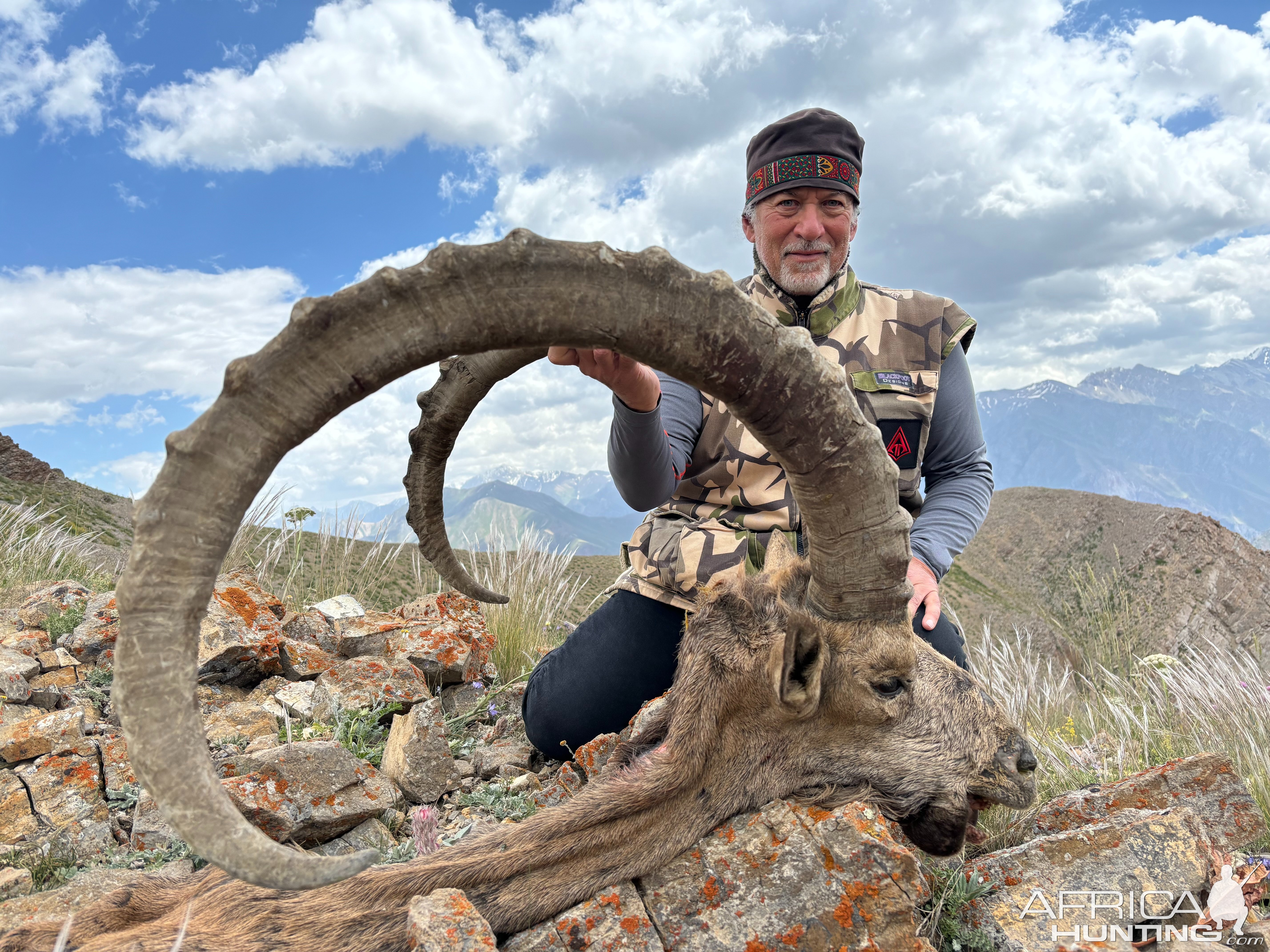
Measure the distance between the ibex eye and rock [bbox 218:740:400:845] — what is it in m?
2.73

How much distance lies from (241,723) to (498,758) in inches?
67.0

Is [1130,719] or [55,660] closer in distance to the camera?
[55,660]

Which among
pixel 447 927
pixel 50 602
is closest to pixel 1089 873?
pixel 447 927

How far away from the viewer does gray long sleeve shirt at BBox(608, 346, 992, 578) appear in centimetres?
388

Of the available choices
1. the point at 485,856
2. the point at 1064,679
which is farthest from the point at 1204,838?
the point at 1064,679

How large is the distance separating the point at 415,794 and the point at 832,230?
4458 millimetres

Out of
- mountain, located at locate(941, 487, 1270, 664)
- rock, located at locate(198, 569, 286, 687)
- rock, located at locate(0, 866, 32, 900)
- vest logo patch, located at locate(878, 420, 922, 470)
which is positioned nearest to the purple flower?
rock, located at locate(0, 866, 32, 900)

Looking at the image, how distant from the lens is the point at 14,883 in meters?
3.38

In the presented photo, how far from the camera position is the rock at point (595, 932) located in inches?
96.1

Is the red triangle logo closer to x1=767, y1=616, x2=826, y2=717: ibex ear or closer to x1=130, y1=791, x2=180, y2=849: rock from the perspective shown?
x1=767, y1=616, x2=826, y2=717: ibex ear

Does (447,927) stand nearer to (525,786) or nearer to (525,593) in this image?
(525,786)

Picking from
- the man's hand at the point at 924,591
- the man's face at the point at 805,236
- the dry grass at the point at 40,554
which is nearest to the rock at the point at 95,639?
the dry grass at the point at 40,554

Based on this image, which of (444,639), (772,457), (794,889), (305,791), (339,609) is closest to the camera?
(794,889)

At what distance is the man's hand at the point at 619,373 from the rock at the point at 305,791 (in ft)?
8.09
